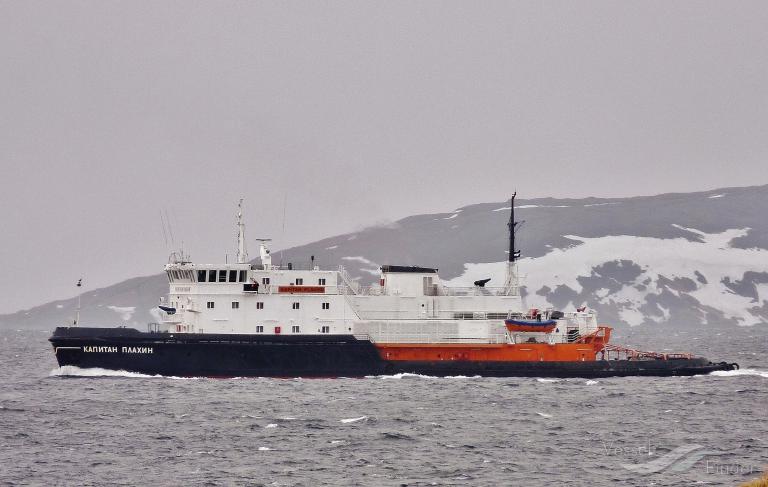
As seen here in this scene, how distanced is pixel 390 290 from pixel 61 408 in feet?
60.8

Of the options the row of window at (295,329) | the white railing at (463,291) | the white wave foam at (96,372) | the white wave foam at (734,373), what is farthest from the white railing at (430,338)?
the white wave foam at (734,373)

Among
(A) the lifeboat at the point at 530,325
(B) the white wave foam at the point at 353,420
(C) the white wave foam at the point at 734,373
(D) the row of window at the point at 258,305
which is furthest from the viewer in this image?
(C) the white wave foam at the point at 734,373

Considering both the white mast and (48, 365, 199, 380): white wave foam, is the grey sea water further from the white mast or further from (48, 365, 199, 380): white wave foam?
the white mast

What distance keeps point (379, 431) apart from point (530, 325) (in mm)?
19325

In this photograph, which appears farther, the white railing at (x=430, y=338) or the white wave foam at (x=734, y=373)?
the white wave foam at (x=734, y=373)

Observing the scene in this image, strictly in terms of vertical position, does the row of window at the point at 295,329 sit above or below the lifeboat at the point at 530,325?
below

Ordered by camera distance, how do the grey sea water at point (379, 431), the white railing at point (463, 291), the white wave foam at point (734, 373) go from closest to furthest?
1. the grey sea water at point (379, 431)
2. the white railing at point (463, 291)
3. the white wave foam at point (734, 373)

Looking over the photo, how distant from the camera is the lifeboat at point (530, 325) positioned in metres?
53.0

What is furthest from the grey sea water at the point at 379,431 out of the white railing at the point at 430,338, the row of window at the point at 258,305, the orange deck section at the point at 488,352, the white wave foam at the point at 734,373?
the row of window at the point at 258,305

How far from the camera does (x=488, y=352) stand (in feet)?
174

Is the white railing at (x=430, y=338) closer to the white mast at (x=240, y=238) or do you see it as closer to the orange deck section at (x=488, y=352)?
the orange deck section at (x=488, y=352)

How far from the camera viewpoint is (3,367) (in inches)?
2640

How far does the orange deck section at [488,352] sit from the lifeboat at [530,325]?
0.75m

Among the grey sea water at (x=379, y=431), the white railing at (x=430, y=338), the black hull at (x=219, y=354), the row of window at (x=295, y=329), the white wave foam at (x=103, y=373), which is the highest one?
the row of window at (x=295, y=329)
